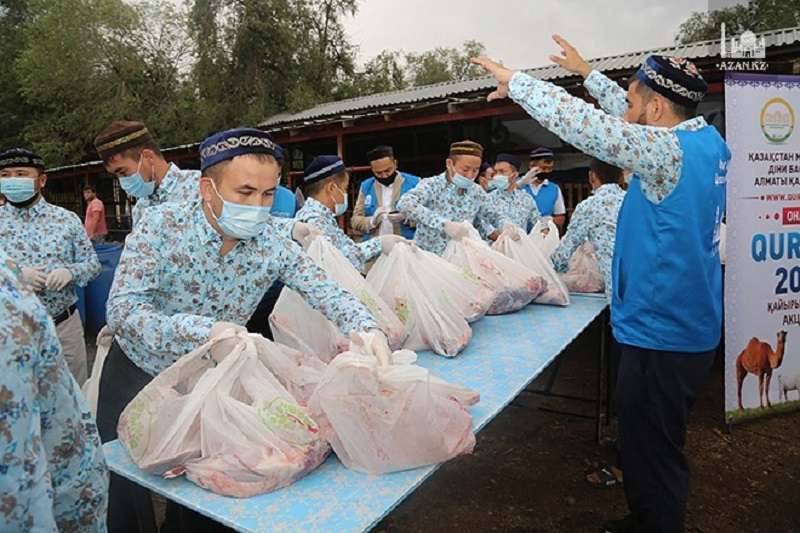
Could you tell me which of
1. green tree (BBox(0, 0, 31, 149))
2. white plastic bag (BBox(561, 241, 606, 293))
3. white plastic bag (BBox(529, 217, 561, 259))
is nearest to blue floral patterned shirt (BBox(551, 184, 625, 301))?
white plastic bag (BBox(561, 241, 606, 293))

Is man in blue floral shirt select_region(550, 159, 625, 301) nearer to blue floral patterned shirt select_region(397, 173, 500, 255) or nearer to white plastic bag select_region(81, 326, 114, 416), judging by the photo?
blue floral patterned shirt select_region(397, 173, 500, 255)

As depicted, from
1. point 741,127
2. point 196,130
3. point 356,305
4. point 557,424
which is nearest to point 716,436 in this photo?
point 557,424

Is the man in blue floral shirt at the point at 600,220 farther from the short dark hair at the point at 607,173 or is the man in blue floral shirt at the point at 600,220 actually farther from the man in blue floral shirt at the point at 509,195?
the man in blue floral shirt at the point at 509,195

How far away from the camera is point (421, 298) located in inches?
94.1

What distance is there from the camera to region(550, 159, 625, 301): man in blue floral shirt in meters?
3.25

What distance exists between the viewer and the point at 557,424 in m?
4.03

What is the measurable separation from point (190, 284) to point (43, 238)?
6.15ft

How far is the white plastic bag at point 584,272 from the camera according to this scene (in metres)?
3.70

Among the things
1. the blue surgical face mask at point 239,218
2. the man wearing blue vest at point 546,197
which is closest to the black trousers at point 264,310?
the blue surgical face mask at point 239,218

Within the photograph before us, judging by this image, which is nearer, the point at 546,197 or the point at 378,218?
the point at 378,218

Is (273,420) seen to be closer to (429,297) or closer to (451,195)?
(429,297)

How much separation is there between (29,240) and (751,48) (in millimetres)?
6110

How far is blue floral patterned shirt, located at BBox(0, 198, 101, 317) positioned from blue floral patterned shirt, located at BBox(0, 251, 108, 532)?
244 cm

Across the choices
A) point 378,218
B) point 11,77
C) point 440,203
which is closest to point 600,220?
point 440,203
